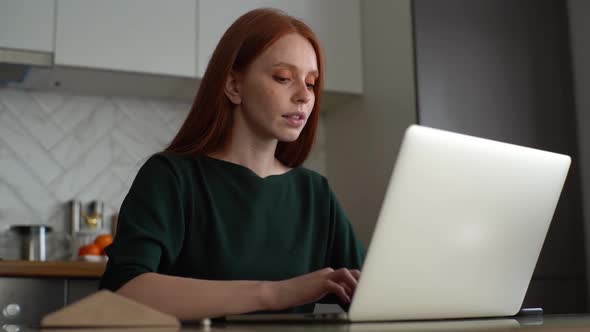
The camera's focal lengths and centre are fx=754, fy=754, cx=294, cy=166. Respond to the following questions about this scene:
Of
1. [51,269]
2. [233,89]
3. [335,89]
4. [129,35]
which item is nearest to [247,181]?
[233,89]

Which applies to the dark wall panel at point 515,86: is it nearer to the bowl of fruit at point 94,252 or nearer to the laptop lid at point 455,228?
the bowl of fruit at point 94,252

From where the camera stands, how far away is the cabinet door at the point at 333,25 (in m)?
2.72

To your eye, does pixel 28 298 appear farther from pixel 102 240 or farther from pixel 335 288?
pixel 335 288

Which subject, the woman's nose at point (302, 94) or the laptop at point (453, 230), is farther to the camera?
the woman's nose at point (302, 94)

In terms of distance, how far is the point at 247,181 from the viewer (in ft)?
4.41

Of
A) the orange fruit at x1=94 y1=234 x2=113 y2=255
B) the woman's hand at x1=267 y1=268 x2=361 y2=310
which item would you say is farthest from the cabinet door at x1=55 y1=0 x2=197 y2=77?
the woman's hand at x1=267 y1=268 x2=361 y2=310

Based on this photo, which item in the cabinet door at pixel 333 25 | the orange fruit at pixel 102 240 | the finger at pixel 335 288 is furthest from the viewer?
the cabinet door at pixel 333 25

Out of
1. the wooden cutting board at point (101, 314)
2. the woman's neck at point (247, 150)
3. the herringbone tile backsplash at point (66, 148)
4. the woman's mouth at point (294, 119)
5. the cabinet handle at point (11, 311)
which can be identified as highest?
the woman's mouth at point (294, 119)

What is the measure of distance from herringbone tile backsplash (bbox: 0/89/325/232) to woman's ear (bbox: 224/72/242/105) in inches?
51.0

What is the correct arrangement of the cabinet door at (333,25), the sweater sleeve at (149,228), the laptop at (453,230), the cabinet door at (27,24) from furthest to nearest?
the cabinet door at (333,25)
the cabinet door at (27,24)
the sweater sleeve at (149,228)
the laptop at (453,230)

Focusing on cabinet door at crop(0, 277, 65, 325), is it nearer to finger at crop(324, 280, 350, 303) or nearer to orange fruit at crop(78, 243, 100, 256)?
orange fruit at crop(78, 243, 100, 256)

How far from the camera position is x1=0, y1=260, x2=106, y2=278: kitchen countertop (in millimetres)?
2074

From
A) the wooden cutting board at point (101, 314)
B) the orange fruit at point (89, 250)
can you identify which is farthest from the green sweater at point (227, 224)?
the orange fruit at point (89, 250)

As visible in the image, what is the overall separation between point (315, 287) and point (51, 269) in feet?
4.61
